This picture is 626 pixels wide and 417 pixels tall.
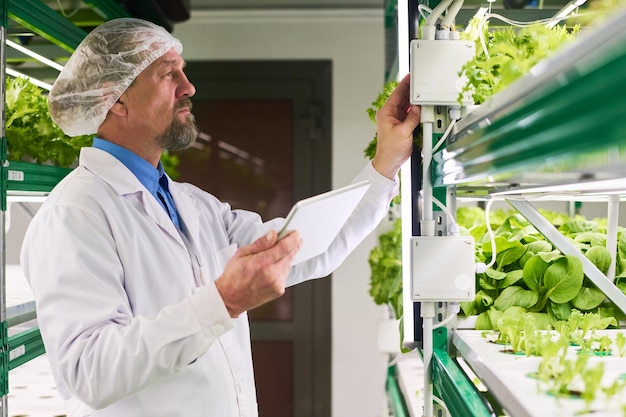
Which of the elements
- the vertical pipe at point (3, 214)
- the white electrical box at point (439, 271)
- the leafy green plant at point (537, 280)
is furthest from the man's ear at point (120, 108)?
the leafy green plant at point (537, 280)

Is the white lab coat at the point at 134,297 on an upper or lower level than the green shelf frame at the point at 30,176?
lower

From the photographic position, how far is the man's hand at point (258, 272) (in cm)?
126

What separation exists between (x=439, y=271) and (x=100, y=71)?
108cm

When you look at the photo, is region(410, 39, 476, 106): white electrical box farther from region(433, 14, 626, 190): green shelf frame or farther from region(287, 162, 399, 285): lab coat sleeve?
region(433, 14, 626, 190): green shelf frame

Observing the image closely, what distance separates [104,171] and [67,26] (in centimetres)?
124

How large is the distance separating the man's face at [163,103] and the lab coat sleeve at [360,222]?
53cm

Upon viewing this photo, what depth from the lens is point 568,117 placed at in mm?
592

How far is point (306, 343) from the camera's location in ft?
14.5

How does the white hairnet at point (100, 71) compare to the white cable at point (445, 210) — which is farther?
the white hairnet at point (100, 71)

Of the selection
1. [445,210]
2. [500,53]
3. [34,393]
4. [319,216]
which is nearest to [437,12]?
[500,53]

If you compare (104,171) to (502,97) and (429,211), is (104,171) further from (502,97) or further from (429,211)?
(502,97)

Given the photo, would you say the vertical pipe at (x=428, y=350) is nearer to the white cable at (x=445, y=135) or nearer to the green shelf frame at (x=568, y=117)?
the white cable at (x=445, y=135)

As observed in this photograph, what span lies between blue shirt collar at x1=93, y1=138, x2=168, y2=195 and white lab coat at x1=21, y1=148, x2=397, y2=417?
0.23 feet

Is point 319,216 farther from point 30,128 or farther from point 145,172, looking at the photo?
point 30,128
